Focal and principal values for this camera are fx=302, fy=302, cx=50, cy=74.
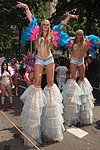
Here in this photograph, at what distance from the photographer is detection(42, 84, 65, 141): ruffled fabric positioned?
5.82 metres

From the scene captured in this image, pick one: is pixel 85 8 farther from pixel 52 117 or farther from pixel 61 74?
pixel 52 117

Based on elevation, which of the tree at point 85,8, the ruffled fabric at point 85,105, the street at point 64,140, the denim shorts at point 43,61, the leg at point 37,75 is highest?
the tree at point 85,8

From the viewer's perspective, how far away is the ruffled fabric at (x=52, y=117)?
582 centimetres

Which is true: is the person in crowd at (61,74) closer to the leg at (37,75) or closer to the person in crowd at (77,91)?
the person in crowd at (77,91)

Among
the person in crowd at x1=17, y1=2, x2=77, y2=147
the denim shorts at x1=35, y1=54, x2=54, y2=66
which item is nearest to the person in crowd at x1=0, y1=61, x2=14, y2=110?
the person in crowd at x1=17, y1=2, x2=77, y2=147

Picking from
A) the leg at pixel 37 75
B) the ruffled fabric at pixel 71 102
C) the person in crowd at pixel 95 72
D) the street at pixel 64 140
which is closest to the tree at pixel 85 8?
the person in crowd at pixel 95 72

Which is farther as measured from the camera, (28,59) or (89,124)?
(28,59)

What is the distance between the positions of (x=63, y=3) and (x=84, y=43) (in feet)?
38.5

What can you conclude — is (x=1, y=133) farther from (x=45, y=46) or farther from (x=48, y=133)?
(x=45, y=46)

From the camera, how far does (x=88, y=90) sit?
7.29m

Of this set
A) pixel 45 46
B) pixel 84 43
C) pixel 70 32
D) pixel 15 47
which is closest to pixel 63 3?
pixel 84 43

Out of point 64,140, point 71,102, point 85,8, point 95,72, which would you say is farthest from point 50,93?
point 85,8

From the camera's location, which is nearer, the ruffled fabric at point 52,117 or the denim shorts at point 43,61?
the ruffled fabric at point 52,117

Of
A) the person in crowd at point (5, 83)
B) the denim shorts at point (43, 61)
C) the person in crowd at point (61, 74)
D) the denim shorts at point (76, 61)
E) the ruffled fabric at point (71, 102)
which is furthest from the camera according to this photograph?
the person in crowd at point (61, 74)
